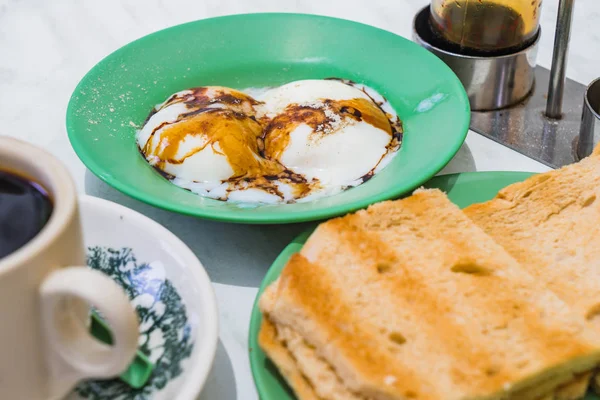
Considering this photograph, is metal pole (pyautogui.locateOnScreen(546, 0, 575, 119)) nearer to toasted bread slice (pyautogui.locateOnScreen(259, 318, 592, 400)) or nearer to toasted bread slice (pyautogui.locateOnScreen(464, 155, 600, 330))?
toasted bread slice (pyautogui.locateOnScreen(464, 155, 600, 330))

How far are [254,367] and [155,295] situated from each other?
0.47ft

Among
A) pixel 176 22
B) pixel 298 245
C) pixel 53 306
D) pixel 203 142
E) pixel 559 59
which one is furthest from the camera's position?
pixel 176 22

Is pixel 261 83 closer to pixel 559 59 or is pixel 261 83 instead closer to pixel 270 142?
pixel 270 142

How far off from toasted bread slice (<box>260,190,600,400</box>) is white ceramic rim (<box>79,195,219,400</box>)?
87 millimetres

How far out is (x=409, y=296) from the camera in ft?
2.56

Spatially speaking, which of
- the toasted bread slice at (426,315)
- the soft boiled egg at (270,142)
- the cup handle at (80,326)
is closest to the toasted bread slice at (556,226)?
the toasted bread slice at (426,315)

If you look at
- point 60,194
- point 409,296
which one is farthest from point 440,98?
point 60,194

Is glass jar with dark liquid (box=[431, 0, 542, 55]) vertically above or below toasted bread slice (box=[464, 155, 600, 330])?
above

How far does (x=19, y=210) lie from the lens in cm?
62

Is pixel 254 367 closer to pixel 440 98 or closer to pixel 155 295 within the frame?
pixel 155 295

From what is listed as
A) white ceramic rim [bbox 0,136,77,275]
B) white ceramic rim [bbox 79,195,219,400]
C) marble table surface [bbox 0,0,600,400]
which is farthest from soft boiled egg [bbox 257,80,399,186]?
white ceramic rim [bbox 0,136,77,275]

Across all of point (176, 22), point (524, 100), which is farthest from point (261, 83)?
point (524, 100)

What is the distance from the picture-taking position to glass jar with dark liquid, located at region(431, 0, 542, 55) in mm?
1332

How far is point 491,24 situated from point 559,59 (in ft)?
0.50
